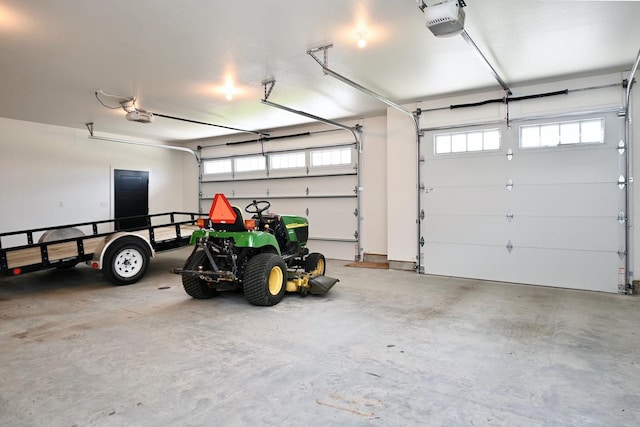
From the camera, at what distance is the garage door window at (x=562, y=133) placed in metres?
5.16

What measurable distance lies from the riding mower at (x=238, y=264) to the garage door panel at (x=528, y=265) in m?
2.43

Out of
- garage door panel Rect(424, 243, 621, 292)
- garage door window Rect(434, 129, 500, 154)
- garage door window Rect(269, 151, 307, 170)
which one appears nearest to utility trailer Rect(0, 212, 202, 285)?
garage door window Rect(269, 151, 307, 170)

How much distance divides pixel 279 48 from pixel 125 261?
148 inches

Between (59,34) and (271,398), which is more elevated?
(59,34)

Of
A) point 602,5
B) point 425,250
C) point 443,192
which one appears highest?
point 602,5

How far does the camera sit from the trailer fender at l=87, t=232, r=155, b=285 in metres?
5.24

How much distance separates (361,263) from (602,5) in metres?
5.28

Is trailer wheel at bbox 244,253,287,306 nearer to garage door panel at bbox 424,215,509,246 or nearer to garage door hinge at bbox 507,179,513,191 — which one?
garage door panel at bbox 424,215,509,246

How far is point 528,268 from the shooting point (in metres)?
5.59

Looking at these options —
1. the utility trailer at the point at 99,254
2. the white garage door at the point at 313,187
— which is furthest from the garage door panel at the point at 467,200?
the utility trailer at the point at 99,254

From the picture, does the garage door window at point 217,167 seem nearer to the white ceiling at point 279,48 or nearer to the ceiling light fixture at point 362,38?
the white ceiling at point 279,48

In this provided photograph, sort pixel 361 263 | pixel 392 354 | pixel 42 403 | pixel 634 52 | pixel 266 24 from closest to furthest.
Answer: pixel 42 403 → pixel 392 354 → pixel 266 24 → pixel 634 52 → pixel 361 263

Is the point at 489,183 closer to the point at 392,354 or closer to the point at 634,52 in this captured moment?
the point at 634,52

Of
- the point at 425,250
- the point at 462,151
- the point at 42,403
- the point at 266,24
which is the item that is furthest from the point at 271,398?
the point at 462,151
